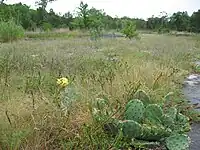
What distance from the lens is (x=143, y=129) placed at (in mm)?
4332

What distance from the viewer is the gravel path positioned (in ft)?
15.1

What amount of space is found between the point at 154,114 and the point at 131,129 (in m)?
0.58

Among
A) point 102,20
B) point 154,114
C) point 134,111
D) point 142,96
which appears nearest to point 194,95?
point 142,96

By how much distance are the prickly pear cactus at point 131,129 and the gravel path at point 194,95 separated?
68cm

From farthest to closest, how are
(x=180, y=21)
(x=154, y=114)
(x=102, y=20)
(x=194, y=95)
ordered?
(x=180, y=21) < (x=102, y=20) < (x=194, y=95) < (x=154, y=114)

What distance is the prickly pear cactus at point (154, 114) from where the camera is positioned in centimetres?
473

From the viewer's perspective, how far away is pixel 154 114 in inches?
187

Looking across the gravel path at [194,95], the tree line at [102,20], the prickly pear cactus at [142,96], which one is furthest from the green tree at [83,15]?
the prickly pear cactus at [142,96]

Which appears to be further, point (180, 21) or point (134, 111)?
point (180, 21)

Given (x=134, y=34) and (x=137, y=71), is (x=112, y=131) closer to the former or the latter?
(x=137, y=71)

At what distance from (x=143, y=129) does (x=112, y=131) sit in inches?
14.0

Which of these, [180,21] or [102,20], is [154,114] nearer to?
[102,20]

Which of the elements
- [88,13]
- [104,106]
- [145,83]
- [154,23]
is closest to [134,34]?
[88,13]

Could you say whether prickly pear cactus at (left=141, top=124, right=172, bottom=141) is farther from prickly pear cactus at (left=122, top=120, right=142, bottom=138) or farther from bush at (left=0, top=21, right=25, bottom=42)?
bush at (left=0, top=21, right=25, bottom=42)
